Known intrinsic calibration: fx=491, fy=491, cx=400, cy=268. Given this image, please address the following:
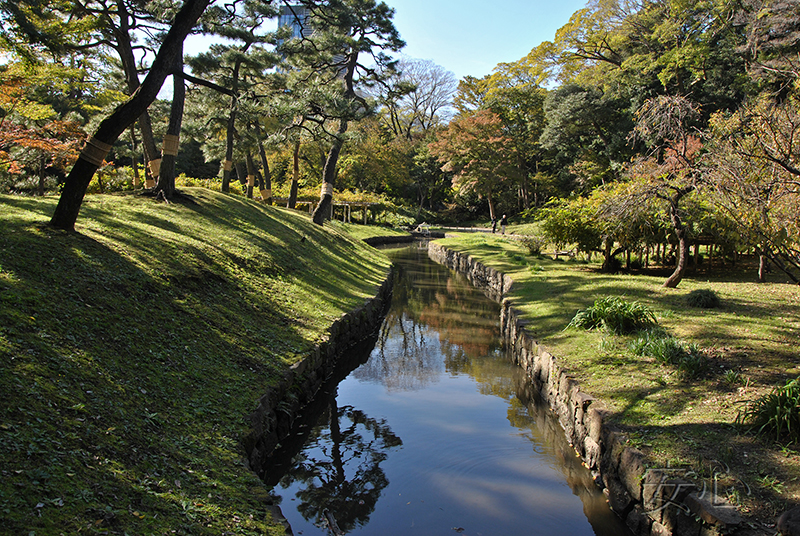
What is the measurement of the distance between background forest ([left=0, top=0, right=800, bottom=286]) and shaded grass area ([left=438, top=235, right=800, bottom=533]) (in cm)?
119

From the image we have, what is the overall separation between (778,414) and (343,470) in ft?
13.8

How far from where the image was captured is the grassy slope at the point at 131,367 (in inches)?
118

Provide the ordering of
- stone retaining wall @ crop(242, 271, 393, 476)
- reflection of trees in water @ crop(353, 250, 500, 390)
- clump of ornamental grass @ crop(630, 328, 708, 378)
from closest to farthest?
stone retaining wall @ crop(242, 271, 393, 476), clump of ornamental grass @ crop(630, 328, 708, 378), reflection of trees in water @ crop(353, 250, 500, 390)

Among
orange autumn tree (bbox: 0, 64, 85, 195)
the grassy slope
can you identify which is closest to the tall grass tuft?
the grassy slope

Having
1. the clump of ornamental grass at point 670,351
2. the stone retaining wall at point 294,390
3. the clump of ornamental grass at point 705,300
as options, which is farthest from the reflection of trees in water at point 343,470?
the clump of ornamental grass at point 705,300

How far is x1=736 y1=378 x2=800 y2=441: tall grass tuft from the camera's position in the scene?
4.31m

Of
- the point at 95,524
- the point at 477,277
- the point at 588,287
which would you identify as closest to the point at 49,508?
the point at 95,524

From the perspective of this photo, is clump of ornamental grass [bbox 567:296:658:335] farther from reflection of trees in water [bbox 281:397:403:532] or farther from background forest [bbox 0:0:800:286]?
reflection of trees in water [bbox 281:397:403:532]

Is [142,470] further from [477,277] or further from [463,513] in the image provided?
[477,277]

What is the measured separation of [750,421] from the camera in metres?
4.62

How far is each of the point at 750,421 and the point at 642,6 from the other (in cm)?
3259

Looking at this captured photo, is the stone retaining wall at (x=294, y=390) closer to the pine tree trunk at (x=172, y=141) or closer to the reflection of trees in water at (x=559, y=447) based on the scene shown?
the reflection of trees in water at (x=559, y=447)

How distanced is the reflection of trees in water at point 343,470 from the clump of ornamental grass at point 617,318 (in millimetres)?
3876

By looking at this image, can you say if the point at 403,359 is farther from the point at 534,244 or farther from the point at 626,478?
the point at 534,244
